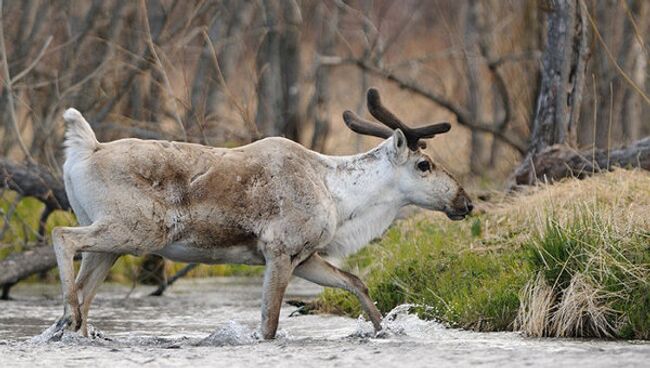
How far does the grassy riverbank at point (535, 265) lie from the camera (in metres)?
9.32

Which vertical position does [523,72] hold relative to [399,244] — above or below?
above

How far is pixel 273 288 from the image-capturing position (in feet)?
32.8

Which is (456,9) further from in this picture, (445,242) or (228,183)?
(228,183)

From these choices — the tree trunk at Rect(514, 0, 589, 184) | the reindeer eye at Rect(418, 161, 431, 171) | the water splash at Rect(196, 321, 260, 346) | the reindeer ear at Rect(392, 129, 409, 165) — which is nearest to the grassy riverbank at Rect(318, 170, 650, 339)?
the reindeer eye at Rect(418, 161, 431, 171)

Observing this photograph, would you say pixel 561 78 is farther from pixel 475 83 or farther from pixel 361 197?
pixel 475 83

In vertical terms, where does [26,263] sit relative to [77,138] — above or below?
below

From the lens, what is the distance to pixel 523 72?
18.1m

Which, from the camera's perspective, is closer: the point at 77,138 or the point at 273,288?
the point at 77,138

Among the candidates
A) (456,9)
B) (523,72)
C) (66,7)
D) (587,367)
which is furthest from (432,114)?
(587,367)

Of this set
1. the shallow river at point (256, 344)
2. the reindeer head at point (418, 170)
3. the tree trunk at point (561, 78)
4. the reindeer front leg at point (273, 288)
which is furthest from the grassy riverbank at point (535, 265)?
the reindeer front leg at point (273, 288)

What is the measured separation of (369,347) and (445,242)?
155 inches

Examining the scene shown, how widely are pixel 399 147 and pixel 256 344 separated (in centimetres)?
224

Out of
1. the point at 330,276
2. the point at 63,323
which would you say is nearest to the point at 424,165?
the point at 330,276

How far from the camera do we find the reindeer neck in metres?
10.6
